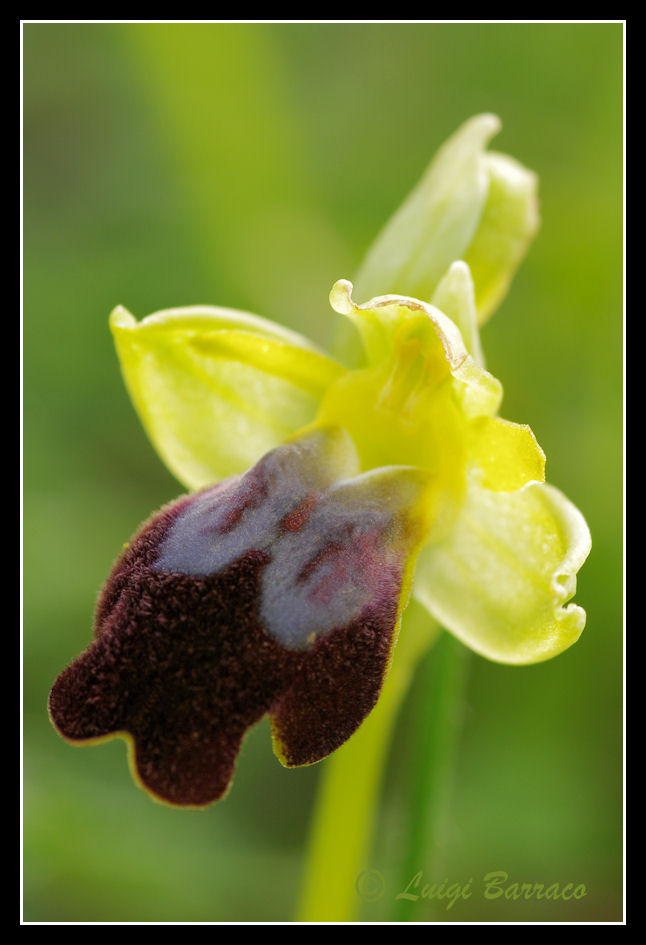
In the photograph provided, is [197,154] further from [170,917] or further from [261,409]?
[170,917]

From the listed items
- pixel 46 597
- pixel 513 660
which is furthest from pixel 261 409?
pixel 46 597

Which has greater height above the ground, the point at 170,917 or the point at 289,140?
the point at 289,140

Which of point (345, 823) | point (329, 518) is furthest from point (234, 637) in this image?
point (345, 823)

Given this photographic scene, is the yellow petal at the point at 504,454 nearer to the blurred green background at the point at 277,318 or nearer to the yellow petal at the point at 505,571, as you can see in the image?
the yellow petal at the point at 505,571

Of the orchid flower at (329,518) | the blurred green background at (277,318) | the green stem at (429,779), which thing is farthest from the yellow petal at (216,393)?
the blurred green background at (277,318)

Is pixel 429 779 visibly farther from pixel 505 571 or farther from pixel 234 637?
pixel 234 637

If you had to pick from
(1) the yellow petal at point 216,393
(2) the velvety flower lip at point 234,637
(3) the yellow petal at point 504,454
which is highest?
(1) the yellow petal at point 216,393

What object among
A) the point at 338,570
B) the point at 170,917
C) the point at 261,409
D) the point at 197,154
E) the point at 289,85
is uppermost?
the point at 289,85

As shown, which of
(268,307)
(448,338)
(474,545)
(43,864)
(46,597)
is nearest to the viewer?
(448,338)
